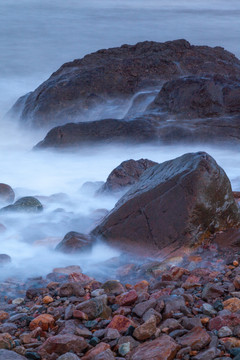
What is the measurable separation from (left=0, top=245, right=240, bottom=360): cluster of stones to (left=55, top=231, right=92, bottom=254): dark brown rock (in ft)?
1.86

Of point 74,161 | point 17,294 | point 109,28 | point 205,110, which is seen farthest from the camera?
point 109,28

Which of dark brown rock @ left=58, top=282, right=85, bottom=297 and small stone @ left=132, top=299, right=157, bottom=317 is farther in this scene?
dark brown rock @ left=58, top=282, right=85, bottom=297

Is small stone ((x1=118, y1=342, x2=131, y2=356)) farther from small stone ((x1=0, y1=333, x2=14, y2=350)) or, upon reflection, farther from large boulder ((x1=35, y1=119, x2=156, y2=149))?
large boulder ((x1=35, y1=119, x2=156, y2=149))

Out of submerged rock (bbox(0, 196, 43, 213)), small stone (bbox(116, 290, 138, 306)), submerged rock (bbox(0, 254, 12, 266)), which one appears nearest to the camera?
small stone (bbox(116, 290, 138, 306))

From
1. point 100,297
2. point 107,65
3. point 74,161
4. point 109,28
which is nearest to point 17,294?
point 100,297

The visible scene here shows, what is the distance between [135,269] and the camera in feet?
11.9

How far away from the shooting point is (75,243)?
13.4 feet

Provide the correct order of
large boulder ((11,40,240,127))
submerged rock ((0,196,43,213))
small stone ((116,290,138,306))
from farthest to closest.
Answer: large boulder ((11,40,240,127))
submerged rock ((0,196,43,213))
small stone ((116,290,138,306))

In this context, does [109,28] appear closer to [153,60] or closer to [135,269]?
[153,60]

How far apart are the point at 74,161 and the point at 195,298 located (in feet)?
18.1

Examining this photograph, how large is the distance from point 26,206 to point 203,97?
4415 mm

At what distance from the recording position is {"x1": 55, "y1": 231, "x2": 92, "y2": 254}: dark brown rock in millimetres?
4055

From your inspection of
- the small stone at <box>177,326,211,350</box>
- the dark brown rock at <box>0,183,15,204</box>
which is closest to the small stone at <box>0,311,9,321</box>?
the small stone at <box>177,326,211,350</box>

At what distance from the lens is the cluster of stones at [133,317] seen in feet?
7.39
